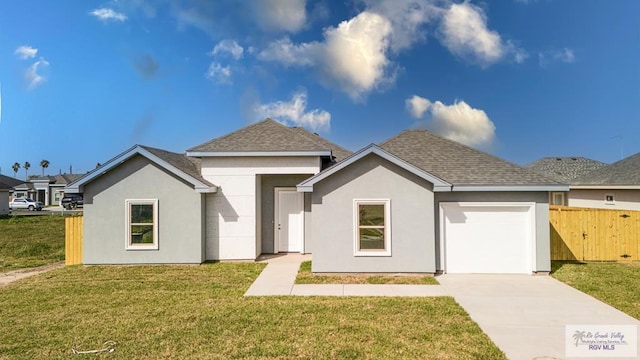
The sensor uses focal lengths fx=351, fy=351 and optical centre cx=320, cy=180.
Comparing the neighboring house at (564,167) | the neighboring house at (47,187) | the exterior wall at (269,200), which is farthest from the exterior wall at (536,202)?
the neighboring house at (47,187)

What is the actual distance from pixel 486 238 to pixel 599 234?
17.0ft

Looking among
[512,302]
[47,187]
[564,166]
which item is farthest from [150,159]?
[47,187]

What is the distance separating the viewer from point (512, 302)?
330 inches

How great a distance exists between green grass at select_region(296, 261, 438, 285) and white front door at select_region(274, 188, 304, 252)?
3614 millimetres

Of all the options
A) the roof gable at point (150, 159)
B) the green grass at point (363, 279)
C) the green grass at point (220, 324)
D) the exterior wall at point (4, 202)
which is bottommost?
the green grass at point (220, 324)

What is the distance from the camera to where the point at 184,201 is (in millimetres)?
12367

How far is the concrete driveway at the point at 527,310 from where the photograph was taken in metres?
6.07

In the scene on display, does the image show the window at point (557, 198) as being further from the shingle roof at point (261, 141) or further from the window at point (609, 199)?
the shingle roof at point (261, 141)

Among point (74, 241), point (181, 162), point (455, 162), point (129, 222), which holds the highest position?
point (181, 162)

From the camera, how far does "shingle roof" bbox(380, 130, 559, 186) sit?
37.0 ft

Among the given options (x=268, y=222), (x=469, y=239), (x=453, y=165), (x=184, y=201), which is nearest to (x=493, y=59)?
(x=453, y=165)

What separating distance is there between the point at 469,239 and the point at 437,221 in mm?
1218

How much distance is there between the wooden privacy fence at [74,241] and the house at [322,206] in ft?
3.15

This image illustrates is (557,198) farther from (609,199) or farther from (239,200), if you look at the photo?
(239,200)
